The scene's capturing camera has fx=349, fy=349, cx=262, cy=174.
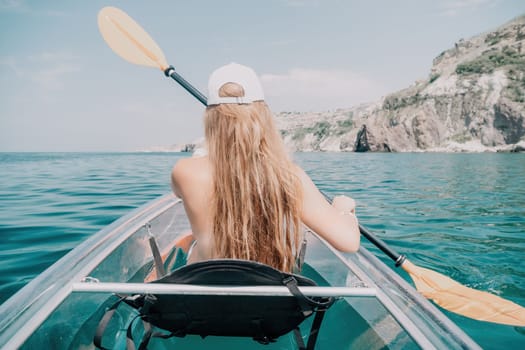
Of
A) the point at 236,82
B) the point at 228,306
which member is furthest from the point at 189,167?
the point at 228,306

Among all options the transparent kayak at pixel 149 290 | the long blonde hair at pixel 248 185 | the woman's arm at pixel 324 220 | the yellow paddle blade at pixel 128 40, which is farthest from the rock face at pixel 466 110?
the long blonde hair at pixel 248 185

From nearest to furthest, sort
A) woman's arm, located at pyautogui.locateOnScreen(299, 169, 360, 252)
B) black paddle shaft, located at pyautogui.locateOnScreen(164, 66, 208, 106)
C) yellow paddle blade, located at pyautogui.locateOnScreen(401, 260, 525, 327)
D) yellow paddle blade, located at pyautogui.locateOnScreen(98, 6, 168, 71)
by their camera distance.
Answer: woman's arm, located at pyautogui.locateOnScreen(299, 169, 360, 252)
yellow paddle blade, located at pyautogui.locateOnScreen(401, 260, 525, 327)
black paddle shaft, located at pyautogui.locateOnScreen(164, 66, 208, 106)
yellow paddle blade, located at pyautogui.locateOnScreen(98, 6, 168, 71)

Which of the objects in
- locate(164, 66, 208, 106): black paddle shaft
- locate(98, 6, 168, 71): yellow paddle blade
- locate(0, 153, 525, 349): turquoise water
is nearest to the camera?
locate(0, 153, 525, 349): turquoise water

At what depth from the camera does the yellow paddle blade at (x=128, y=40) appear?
3.52 m

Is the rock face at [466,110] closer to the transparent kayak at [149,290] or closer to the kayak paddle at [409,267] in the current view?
the kayak paddle at [409,267]

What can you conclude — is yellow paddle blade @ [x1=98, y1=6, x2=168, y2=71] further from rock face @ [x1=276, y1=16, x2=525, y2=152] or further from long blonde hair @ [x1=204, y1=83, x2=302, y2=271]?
rock face @ [x1=276, y1=16, x2=525, y2=152]

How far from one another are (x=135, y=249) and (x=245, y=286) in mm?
1663

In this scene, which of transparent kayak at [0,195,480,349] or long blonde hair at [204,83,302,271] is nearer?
transparent kayak at [0,195,480,349]

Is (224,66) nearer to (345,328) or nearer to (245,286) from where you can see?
(245,286)

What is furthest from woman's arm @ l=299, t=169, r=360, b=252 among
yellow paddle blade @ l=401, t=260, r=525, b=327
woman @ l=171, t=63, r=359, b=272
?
yellow paddle blade @ l=401, t=260, r=525, b=327

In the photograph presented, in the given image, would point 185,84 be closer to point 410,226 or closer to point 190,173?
point 190,173

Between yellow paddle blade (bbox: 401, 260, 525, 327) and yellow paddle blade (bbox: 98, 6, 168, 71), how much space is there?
311cm

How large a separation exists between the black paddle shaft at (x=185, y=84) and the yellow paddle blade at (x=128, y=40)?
73 mm

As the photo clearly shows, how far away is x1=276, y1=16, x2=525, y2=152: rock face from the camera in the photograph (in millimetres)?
47688
